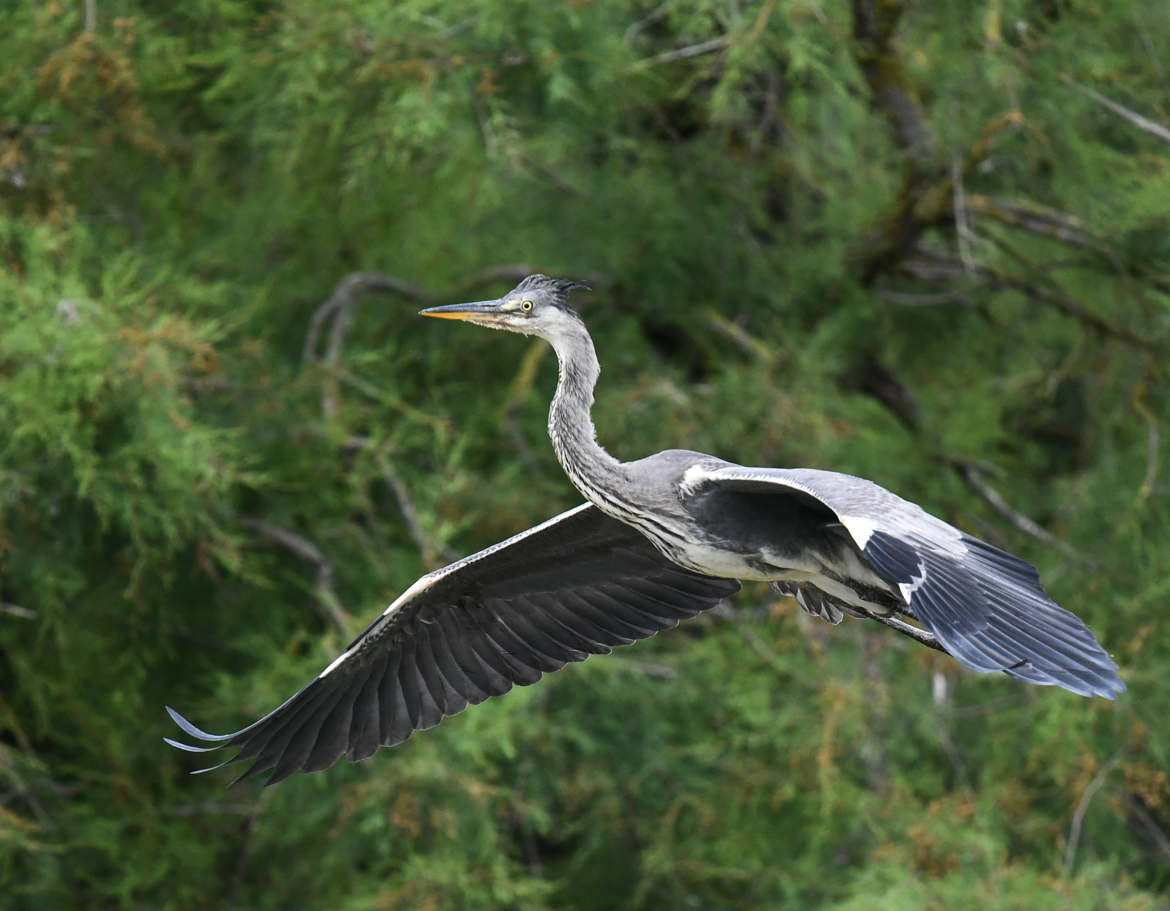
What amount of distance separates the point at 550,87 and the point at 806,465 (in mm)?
2285

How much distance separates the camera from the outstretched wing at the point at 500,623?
5758mm

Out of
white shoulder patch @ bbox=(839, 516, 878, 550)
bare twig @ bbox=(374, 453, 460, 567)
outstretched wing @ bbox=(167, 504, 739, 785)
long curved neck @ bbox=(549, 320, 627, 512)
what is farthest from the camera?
bare twig @ bbox=(374, 453, 460, 567)

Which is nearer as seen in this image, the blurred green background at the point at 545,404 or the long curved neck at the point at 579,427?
the long curved neck at the point at 579,427

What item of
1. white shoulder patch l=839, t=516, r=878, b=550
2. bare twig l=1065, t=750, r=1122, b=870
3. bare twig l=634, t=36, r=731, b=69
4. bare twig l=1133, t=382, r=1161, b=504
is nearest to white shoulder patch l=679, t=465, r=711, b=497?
white shoulder patch l=839, t=516, r=878, b=550

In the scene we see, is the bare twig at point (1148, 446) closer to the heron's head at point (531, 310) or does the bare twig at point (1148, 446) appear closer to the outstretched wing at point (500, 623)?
the outstretched wing at point (500, 623)

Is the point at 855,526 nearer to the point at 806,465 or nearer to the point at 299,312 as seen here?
the point at 806,465

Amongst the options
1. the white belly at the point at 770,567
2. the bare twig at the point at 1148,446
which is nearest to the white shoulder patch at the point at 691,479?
the white belly at the point at 770,567

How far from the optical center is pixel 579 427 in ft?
17.6

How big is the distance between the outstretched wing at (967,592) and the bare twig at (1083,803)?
4463 mm

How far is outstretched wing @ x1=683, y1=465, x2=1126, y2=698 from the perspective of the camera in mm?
4117

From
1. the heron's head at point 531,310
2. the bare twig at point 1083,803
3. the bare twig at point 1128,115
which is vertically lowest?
the bare twig at point 1083,803

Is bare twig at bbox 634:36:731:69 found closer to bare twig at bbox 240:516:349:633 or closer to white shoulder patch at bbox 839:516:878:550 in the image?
bare twig at bbox 240:516:349:633

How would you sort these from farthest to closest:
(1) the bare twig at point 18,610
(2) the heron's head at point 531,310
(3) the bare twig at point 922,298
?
(3) the bare twig at point 922,298 → (1) the bare twig at point 18,610 → (2) the heron's head at point 531,310

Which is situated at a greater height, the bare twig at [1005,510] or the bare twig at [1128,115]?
the bare twig at [1128,115]
